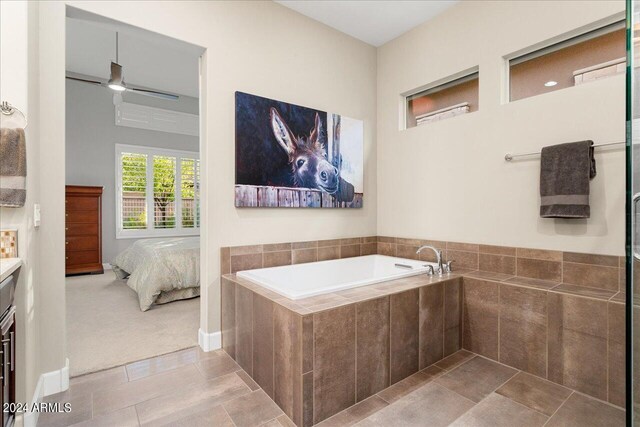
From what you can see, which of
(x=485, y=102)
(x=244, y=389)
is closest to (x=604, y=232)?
(x=485, y=102)

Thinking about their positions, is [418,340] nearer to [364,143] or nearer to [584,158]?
[584,158]

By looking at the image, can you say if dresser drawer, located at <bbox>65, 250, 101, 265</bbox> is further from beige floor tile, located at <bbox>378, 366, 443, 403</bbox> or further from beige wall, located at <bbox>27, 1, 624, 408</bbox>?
beige floor tile, located at <bbox>378, 366, 443, 403</bbox>

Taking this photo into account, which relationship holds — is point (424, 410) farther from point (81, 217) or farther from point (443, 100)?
point (81, 217)

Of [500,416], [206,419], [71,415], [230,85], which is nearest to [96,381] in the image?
[71,415]

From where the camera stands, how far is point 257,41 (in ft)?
9.28

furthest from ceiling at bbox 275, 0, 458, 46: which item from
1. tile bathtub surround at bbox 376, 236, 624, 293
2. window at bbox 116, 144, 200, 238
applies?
window at bbox 116, 144, 200, 238

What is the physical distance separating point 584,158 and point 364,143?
6.64ft

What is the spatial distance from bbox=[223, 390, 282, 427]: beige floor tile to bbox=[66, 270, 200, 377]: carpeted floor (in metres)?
0.98

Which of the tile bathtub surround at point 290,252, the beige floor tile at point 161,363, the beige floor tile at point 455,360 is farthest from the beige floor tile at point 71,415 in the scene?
the beige floor tile at point 455,360

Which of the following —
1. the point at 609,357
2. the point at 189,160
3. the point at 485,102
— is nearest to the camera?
the point at 609,357

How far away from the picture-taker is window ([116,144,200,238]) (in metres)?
5.73

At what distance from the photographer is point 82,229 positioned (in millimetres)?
5043

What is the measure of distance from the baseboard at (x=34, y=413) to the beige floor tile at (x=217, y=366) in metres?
0.87

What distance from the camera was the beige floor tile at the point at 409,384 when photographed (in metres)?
1.95
